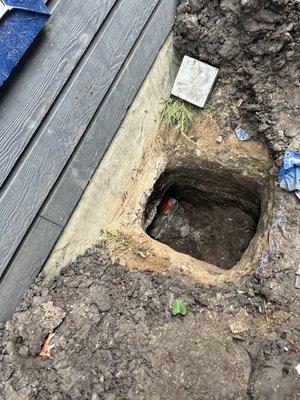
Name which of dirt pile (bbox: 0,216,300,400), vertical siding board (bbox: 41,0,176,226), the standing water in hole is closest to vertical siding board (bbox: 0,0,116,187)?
vertical siding board (bbox: 41,0,176,226)

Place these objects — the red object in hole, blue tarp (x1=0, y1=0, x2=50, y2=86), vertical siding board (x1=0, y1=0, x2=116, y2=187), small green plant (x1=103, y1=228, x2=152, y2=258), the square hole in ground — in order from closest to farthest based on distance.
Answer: blue tarp (x1=0, y1=0, x2=50, y2=86)
vertical siding board (x1=0, y1=0, x2=116, y2=187)
small green plant (x1=103, y1=228, x2=152, y2=258)
the square hole in ground
the red object in hole

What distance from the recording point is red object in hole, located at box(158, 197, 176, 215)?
4.21 m

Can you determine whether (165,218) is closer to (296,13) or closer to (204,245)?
(204,245)

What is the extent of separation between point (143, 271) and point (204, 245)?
4.20ft

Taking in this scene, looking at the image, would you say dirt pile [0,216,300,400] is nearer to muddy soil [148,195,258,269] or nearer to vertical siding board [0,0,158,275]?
vertical siding board [0,0,158,275]

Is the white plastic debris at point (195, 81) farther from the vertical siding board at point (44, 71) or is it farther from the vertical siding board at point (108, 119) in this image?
the vertical siding board at point (44, 71)

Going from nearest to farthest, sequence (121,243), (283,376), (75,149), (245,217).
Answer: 1. (283,376)
2. (75,149)
3. (121,243)
4. (245,217)

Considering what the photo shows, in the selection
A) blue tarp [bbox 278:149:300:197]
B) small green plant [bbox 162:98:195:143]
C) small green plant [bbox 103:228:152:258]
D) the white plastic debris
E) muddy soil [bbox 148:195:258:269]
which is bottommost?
small green plant [bbox 103:228:152:258]

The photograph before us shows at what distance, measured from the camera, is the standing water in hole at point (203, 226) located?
Answer: 159 inches

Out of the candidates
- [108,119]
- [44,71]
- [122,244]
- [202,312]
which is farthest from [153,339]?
[44,71]

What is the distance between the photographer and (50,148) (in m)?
2.82

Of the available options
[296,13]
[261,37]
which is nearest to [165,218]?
[261,37]

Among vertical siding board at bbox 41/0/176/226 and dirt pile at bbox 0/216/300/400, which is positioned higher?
vertical siding board at bbox 41/0/176/226

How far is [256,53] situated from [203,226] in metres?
1.87
